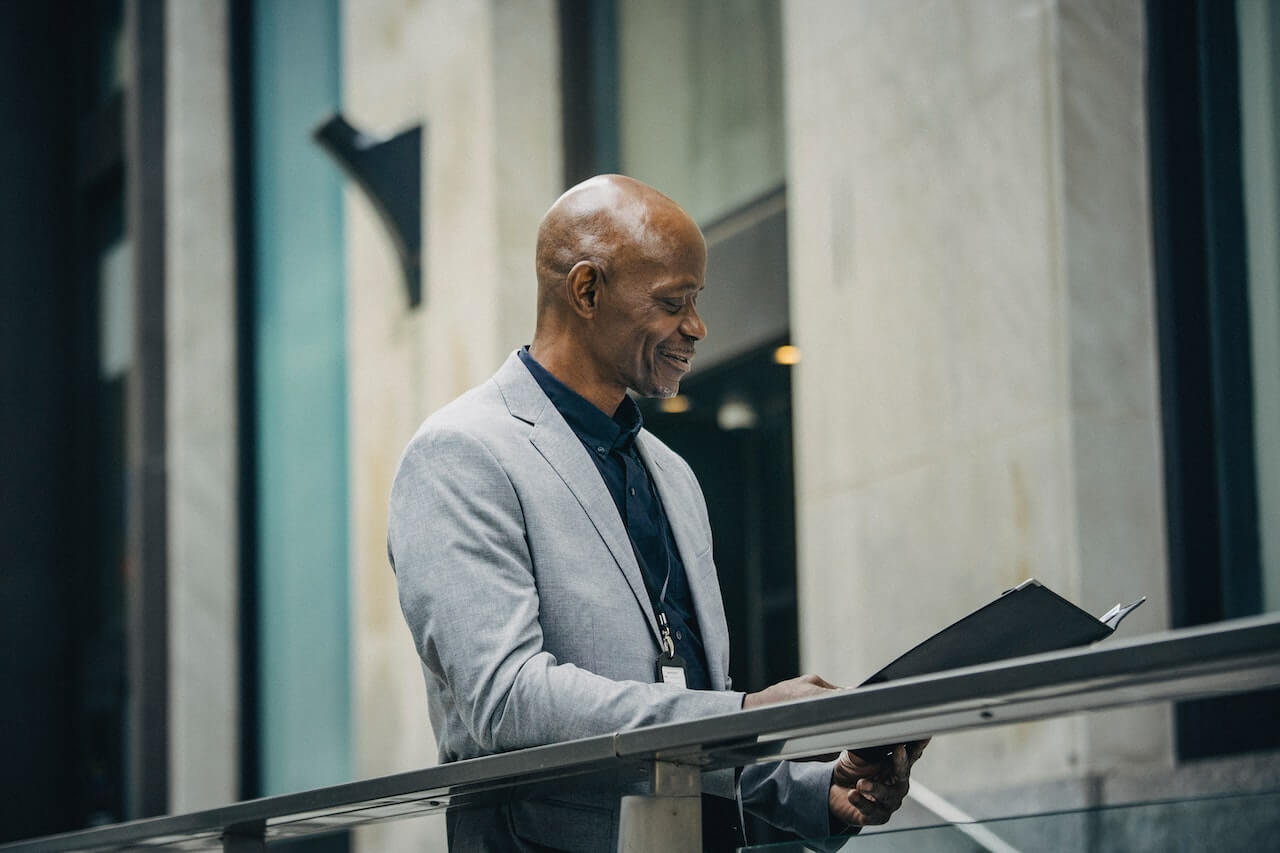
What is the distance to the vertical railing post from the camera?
2.10 metres

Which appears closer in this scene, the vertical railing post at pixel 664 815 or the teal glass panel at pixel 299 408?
the vertical railing post at pixel 664 815

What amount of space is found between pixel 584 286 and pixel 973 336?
3.04m

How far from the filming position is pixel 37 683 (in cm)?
1433

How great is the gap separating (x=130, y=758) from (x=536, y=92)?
21.8 ft

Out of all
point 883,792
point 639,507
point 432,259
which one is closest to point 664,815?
point 883,792

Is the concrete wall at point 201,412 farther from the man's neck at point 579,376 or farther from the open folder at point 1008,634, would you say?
the open folder at point 1008,634

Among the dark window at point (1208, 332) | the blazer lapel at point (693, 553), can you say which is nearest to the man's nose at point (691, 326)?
the blazer lapel at point (693, 553)

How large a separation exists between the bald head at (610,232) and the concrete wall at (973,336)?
107 inches

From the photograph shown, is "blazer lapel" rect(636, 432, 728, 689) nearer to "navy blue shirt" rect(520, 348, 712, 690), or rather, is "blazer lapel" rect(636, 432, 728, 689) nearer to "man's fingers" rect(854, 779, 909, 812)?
"navy blue shirt" rect(520, 348, 712, 690)

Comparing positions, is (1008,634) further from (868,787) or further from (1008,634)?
(868,787)

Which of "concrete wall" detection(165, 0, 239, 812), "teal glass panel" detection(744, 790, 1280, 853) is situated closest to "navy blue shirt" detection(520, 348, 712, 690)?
"teal glass panel" detection(744, 790, 1280, 853)

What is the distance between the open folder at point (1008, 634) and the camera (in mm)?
2252

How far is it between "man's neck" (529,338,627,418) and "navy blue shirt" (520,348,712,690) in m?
0.02

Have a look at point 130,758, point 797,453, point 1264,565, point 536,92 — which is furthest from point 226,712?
point 1264,565
